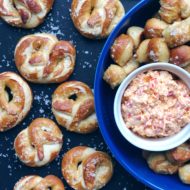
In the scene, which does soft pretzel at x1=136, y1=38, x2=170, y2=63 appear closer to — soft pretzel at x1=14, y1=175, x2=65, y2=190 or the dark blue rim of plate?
the dark blue rim of plate

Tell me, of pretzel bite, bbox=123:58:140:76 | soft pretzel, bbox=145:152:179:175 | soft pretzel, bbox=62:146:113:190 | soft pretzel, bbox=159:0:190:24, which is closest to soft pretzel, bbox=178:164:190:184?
soft pretzel, bbox=145:152:179:175

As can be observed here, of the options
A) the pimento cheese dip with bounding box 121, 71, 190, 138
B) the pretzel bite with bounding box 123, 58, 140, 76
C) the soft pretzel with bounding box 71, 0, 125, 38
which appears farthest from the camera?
the soft pretzel with bounding box 71, 0, 125, 38

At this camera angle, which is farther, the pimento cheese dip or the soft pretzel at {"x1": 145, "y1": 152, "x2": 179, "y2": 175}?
the soft pretzel at {"x1": 145, "y1": 152, "x2": 179, "y2": 175}

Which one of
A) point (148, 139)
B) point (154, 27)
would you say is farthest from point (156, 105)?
point (154, 27)

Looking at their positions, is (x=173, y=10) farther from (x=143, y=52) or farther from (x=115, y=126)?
(x=115, y=126)

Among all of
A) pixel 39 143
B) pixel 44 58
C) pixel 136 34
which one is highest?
pixel 136 34

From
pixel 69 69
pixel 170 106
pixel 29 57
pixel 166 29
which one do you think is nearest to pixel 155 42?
pixel 166 29

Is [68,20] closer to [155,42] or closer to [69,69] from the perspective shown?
[69,69]
